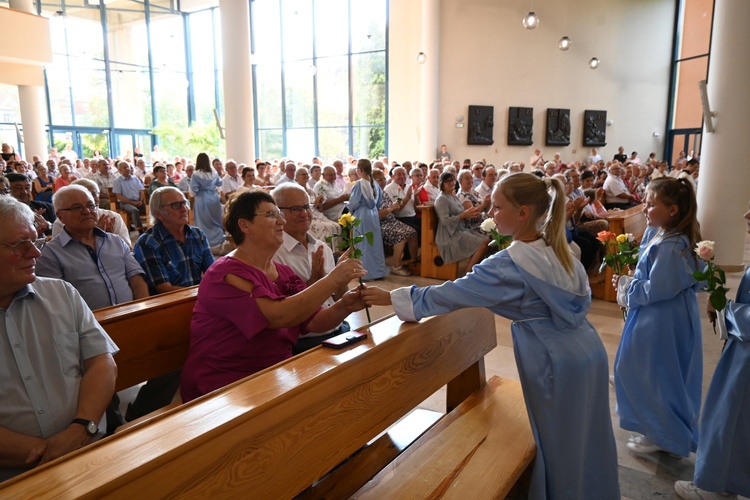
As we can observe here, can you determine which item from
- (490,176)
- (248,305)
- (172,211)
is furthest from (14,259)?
(490,176)

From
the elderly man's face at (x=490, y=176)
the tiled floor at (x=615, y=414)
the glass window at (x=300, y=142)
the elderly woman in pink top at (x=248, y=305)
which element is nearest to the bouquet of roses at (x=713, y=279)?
the tiled floor at (x=615, y=414)

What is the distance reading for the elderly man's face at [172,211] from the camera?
338 cm

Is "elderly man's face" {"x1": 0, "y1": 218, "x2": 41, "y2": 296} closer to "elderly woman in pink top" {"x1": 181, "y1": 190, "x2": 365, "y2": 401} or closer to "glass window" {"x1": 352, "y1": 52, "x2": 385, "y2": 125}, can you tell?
"elderly woman in pink top" {"x1": 181, "y1": 190, "x2": 365, "y2": 401}

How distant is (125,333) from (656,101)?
18441 millimetres

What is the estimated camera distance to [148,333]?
245cm

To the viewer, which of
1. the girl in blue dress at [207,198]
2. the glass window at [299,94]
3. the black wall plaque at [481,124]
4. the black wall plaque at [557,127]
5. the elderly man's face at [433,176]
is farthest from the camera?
the glass window at [299,94]

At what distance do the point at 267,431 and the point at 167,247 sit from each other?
2.39m

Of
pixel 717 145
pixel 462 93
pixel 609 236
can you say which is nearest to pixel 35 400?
pixel 609 236

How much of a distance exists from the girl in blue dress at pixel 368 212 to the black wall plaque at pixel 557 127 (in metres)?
10.1

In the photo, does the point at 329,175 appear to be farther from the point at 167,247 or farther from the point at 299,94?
the point at 299,94

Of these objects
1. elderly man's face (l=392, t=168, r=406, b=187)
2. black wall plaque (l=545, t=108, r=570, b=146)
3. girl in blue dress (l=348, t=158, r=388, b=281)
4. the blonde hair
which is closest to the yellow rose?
the blonde hair

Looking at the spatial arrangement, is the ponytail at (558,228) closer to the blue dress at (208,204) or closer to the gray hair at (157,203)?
the gray hair at (157,203)

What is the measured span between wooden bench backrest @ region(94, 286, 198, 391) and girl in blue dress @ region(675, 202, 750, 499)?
93.9 inches

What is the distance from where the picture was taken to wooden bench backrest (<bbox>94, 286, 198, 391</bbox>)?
2.34m
